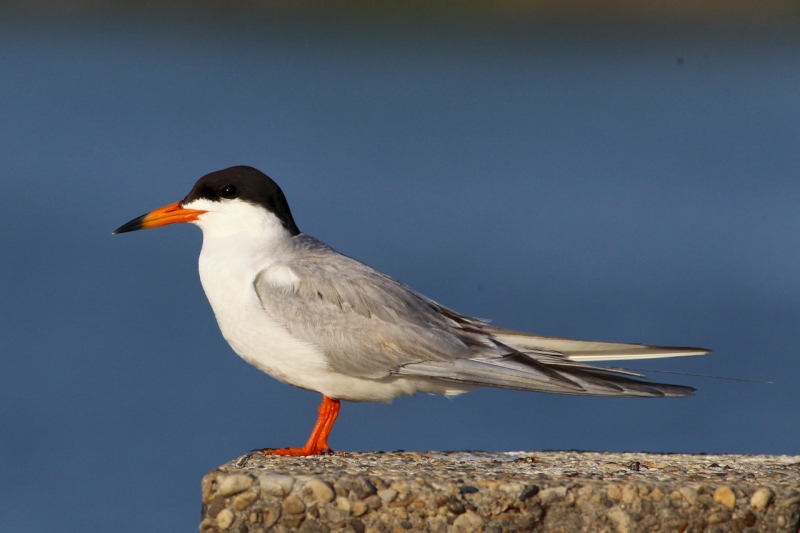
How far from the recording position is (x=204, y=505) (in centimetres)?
363

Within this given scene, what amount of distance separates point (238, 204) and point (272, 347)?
3.01 feet

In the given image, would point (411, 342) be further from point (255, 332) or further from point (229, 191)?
point (229, 191)

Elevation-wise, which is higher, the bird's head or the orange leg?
the bird's head

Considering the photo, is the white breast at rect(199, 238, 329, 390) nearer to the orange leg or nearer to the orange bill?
the orange leg

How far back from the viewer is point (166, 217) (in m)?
5.79

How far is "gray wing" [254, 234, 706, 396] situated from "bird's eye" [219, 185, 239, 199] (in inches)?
21.0

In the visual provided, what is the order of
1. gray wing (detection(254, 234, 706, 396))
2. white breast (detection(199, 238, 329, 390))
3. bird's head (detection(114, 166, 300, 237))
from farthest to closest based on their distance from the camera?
bird's head (detection(114, 166, 300, 237)), white breast (detection(199, 238, 329, 390)), gray wing (detection(254, 234, 706, 396))

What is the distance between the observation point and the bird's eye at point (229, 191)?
5645mm

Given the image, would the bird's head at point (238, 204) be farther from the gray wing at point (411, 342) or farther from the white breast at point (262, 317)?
the gray wing at point (411, 342)

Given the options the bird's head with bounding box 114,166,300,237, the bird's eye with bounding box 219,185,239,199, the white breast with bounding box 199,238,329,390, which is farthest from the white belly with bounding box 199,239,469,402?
the bird's eye with bounding box 219,185,239,199

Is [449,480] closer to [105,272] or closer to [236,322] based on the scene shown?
[236,322]

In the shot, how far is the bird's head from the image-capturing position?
561 cm

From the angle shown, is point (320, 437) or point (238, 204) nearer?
point (320, 437)

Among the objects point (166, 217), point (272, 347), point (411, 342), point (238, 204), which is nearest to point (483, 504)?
point (411, 342)
